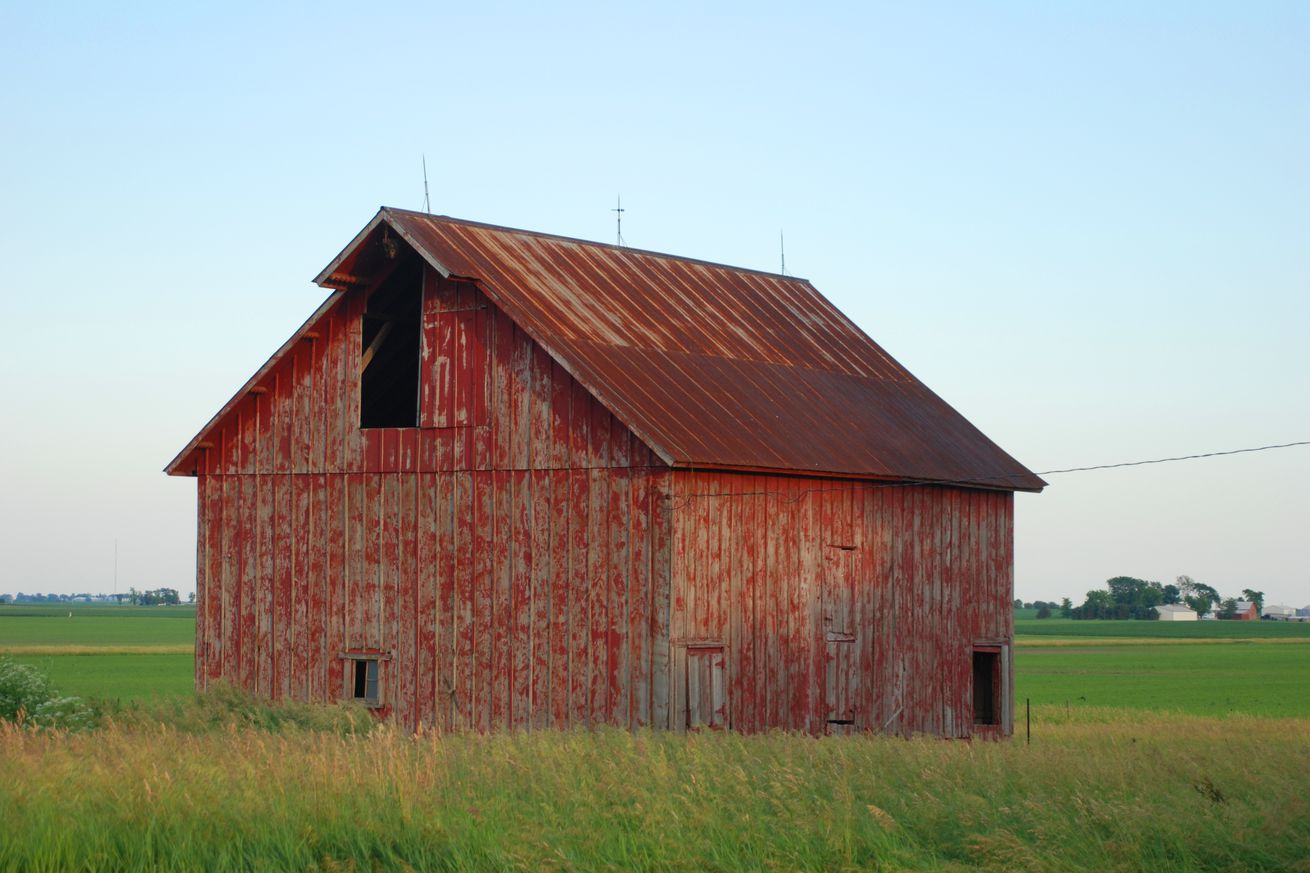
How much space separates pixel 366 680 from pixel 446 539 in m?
2.61

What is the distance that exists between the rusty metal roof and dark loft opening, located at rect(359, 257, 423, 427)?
2.79ft

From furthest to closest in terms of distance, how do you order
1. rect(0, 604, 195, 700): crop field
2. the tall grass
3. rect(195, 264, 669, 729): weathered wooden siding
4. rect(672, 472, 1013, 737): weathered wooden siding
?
rect(0, 604, 195, 700): crop field → rect(672, 472, 1013, 737): weathered wooden siding → rect(195, 264, 669, 729): weathered wooden siding → the tall grass

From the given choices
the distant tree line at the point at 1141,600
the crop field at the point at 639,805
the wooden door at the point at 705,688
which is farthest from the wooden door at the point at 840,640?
the distant tree line at the point at 1141,600

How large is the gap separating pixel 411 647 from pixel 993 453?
33.1 ft

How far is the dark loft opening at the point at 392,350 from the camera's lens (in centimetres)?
2400

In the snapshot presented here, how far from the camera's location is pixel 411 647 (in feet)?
74.5

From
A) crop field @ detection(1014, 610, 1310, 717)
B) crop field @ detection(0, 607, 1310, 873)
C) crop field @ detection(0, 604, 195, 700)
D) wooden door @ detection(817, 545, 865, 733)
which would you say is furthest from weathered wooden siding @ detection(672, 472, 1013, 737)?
crop field @ detection(1014, 610, 1310, 717)

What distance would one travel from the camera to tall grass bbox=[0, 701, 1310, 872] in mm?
11672

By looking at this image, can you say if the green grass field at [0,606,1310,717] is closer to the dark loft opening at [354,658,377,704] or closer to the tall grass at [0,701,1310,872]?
the dark loft opening at [354,658,377,704]

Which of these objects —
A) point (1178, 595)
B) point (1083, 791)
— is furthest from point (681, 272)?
point (1178, 595)

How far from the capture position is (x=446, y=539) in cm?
2248

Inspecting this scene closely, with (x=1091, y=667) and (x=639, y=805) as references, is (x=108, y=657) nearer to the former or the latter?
(x=1091, y=667)

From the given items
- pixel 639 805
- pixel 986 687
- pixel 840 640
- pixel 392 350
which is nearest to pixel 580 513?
pixel 840 640

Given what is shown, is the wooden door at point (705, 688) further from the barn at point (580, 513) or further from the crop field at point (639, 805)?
the crop field at point (639, 805)
